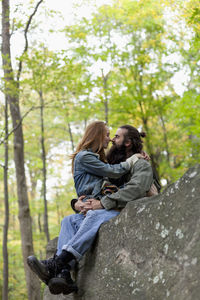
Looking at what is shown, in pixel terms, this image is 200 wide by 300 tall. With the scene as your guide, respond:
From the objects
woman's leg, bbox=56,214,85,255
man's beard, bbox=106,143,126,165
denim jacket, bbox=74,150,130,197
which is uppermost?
man's beard, bbox=106,143,126,165

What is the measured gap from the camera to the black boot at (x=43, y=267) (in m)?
3.22

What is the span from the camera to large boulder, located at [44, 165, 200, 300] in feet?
7.34

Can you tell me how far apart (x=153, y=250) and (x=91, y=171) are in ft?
4.86

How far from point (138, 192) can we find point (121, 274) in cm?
99

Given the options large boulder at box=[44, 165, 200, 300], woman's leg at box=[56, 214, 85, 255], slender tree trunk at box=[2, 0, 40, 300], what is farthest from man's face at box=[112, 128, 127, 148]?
slender tree trunk at box=[2, 0, 40, 300]

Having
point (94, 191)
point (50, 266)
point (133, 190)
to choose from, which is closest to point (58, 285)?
point (50, 266)

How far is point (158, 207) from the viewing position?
2.75 metres

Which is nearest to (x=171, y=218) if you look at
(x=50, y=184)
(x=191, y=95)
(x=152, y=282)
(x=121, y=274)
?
(x=152, y=282)

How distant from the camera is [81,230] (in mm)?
3486

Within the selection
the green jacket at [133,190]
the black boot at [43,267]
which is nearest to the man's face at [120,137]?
the green jacket at [133,190]

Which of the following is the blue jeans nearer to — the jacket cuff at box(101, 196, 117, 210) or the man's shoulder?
the jacket cuff at box(101, 196, 117, 210)

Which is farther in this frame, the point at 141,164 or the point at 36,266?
the point at 141,164

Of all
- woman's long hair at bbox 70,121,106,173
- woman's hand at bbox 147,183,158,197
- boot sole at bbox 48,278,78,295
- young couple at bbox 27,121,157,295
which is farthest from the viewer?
woman's long hair at bbox 70,121,106,173

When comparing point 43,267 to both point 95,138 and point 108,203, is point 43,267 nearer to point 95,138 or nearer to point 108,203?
point 108,203
